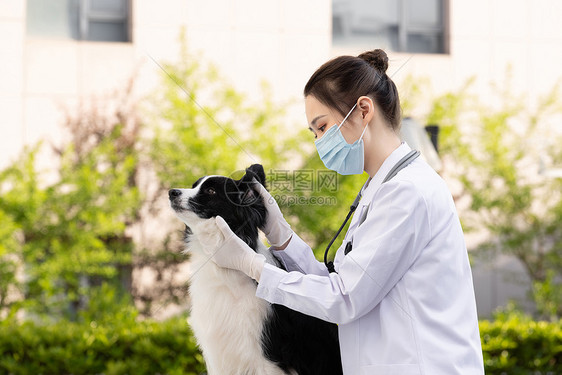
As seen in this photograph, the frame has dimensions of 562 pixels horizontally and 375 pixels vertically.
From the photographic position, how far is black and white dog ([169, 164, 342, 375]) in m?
2.37

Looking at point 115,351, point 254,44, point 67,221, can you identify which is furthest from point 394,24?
point 115,351

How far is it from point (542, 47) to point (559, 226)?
3.48 metres

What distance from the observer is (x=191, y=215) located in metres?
2.42

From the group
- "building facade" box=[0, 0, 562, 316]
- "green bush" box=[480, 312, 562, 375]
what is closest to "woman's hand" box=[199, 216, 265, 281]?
"green bush" box=[480, 312, 562, 375]

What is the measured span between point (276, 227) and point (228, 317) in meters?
0.43

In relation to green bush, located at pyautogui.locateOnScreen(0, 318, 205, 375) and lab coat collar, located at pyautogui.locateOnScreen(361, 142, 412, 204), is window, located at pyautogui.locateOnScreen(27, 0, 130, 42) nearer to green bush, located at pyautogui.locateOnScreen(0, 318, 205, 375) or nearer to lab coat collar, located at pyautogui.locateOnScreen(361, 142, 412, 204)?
green bush, located at pyautogui.locateOnScreen(0, 318, 205, 375)

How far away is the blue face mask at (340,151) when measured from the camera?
6.77 feet

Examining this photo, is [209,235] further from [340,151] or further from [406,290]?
[406,290]

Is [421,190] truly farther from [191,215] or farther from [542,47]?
[542,47]

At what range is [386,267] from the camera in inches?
70.7

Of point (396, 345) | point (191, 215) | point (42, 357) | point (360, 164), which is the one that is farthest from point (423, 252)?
point (42, 357)

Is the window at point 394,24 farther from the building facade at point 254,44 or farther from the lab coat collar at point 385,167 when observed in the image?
the lab coat collar at point 385,167

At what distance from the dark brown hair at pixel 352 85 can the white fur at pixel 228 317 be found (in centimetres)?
72

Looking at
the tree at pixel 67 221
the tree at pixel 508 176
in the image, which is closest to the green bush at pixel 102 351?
the tree at pixel 67 221
